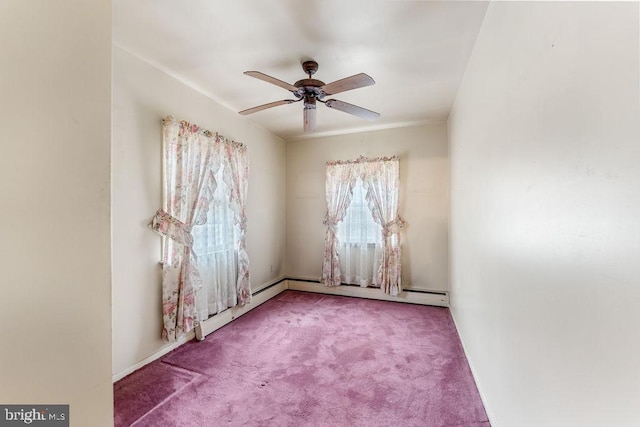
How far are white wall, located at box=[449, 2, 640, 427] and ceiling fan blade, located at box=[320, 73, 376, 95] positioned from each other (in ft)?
2.53

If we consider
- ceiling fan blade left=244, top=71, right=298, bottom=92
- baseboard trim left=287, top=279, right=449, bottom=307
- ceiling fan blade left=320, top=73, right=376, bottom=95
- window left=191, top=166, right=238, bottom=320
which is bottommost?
baseboard trim left=287, top=279, right=449, bottom=307

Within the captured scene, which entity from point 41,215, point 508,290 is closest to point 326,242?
point 508,290

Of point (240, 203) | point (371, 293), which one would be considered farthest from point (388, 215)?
point (240, 203)

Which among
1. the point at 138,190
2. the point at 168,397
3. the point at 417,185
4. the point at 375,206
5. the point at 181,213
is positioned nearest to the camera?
the point at 168,397

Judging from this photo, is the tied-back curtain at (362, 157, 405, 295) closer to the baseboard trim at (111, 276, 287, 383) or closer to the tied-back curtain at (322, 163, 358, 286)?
the tied-back curtain at (322, 163, 358, 286)

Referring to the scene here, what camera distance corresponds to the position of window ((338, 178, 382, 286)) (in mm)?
4230

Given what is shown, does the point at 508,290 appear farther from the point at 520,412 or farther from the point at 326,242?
the point at 326,242

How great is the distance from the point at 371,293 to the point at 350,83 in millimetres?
3158

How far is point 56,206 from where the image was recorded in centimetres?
55

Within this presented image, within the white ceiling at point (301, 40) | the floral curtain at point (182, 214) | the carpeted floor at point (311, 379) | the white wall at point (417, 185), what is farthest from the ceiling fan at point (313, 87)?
the carpeted floor at point (311, 379)

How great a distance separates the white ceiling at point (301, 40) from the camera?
5.66ft

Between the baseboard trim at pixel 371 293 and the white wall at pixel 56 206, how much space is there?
3.86m

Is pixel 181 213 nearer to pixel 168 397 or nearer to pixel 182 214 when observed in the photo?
pixel 182 214

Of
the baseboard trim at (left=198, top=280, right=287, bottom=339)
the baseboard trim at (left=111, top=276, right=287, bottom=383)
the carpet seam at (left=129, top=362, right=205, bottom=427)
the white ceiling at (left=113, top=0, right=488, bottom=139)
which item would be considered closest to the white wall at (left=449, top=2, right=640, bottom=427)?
the white ceiling at (left=113, top=0, right=488, bottom=139)
